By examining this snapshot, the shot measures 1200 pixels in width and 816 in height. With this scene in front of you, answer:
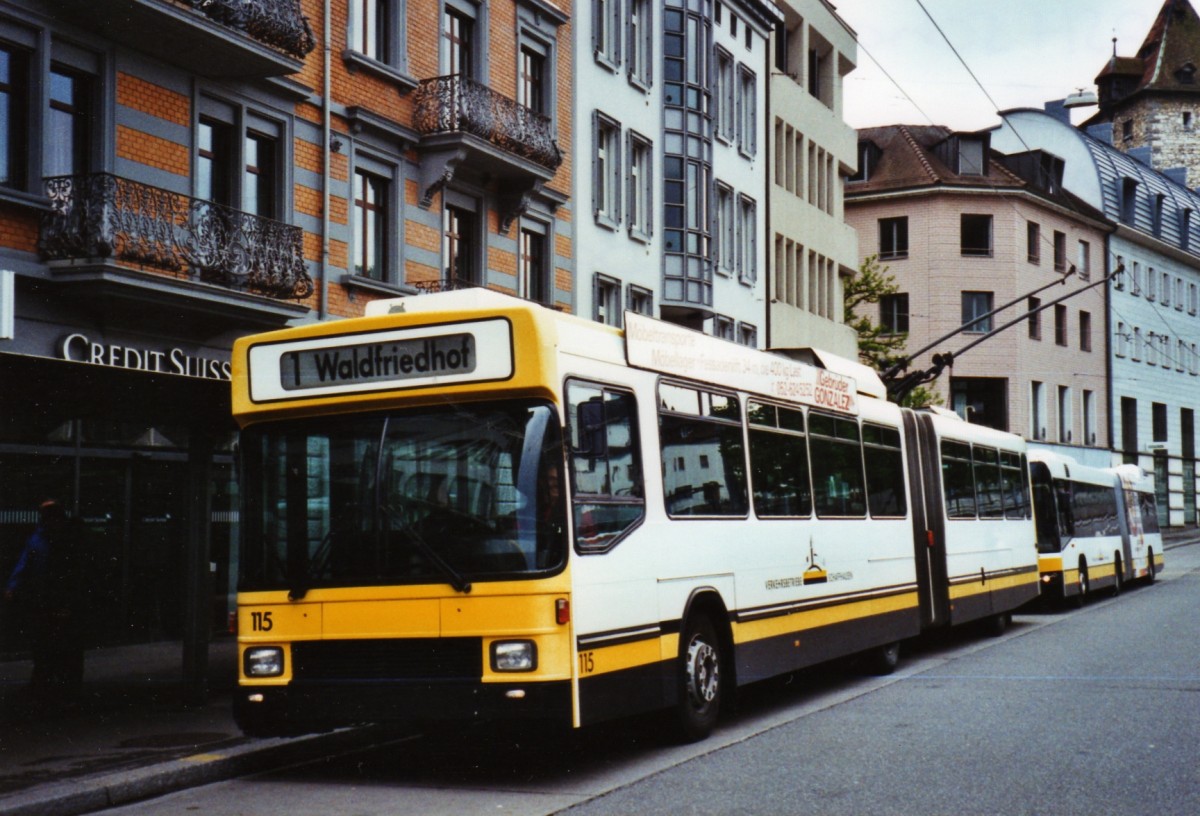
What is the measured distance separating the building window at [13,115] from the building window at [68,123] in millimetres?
258

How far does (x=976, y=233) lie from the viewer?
209ft

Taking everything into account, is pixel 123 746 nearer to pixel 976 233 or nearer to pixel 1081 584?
pixel 1081 584

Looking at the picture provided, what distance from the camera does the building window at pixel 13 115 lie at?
49.8 ft

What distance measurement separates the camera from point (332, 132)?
812 inches

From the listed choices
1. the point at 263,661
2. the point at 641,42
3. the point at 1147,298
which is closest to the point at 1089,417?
the point at 1147,298

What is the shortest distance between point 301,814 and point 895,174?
2292 inches

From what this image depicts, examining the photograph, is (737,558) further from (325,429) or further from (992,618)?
(992,618)

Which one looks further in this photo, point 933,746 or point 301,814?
point 933,746

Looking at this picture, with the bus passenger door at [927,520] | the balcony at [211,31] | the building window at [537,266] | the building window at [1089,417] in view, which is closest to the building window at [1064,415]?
the building window at [1089,417]

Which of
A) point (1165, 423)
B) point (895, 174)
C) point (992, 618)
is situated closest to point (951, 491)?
point (992, 618)

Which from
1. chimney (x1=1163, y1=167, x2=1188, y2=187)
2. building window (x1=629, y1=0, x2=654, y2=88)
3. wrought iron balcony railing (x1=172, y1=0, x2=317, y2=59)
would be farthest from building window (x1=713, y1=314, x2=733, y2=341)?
chimney (x1=1163, y1=167, x2=1188, y2=187)

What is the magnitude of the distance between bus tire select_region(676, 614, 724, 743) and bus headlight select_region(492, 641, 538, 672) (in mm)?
1956

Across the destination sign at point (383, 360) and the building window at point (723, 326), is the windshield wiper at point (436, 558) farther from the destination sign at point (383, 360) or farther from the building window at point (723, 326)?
the building window at point (723, 326)

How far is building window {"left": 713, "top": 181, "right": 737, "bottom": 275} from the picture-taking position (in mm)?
36719
